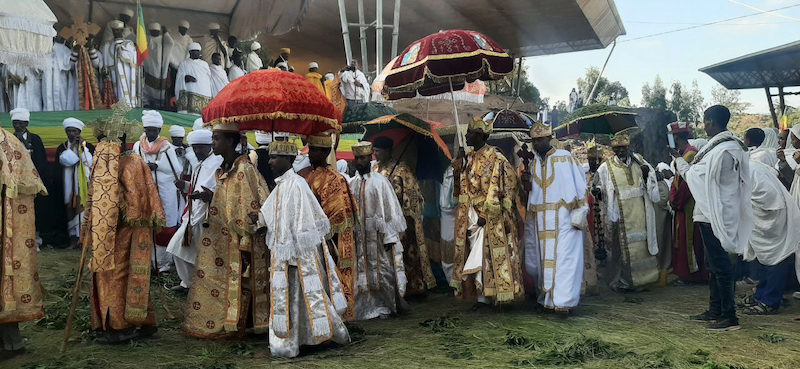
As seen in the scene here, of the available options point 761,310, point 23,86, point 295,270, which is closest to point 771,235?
point 761,310

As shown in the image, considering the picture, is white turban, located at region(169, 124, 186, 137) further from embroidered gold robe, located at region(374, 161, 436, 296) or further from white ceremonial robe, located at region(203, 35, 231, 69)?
white ceremonial robe, located at region(203, 35, 231, 69)

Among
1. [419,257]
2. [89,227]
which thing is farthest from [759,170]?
[89,227]

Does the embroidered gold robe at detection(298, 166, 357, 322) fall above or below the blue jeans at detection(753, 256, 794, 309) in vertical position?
above

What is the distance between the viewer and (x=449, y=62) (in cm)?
675

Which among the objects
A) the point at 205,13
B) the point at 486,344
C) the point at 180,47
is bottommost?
the point at 486,344

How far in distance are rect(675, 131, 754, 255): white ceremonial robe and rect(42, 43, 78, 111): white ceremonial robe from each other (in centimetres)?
Result: 1017

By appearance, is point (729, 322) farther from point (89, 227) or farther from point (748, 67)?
point (748, 67)

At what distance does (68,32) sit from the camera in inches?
452

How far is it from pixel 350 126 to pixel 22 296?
5105mm

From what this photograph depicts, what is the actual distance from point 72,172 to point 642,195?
26.2 ft

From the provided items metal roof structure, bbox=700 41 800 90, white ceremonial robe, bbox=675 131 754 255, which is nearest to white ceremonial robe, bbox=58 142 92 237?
white ceremonial robe, bbox=675 131 754 255

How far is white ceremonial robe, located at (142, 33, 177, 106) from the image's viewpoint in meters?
12.4

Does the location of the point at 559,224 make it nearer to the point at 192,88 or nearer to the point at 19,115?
the point at 19,115

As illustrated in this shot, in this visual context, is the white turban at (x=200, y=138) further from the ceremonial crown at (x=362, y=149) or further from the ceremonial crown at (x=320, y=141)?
the ceremonial crown at (x=320, y=141)
